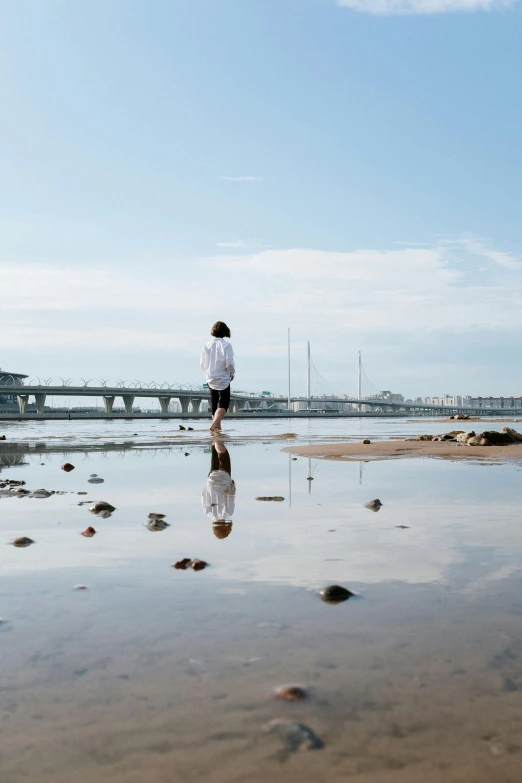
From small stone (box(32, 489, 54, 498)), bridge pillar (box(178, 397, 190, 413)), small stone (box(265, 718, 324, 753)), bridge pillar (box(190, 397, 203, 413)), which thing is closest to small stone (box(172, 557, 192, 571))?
small stone (box(265, 718, 324, 753))

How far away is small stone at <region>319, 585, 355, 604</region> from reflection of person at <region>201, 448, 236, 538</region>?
1.04 meters

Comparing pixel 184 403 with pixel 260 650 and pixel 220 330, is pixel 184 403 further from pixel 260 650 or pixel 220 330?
pixel 260 650

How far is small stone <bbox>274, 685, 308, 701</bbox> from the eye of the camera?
1.43 meters

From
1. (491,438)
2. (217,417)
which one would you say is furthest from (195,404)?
(491,438)

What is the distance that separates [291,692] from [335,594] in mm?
718

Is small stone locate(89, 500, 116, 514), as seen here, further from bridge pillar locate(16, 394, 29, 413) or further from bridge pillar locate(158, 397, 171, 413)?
bridge pillar locate(158, 397, 171, 413)

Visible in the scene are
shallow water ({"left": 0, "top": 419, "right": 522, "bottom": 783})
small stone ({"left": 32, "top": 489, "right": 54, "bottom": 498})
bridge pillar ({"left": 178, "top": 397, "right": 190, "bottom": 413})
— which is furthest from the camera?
bridge pillar ({"left": 178, "top": 397, "right": 190, "bottom": 413})

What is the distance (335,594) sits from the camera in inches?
84.4

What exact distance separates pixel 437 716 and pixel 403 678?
17 centimetres

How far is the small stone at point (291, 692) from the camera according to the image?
143cm

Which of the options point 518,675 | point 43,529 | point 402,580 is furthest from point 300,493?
point 518,675

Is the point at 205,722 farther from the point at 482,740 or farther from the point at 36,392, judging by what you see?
the point at 36,392

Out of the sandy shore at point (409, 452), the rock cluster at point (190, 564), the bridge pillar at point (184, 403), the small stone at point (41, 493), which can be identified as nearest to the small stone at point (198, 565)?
the rock cluster at point (190, 564)

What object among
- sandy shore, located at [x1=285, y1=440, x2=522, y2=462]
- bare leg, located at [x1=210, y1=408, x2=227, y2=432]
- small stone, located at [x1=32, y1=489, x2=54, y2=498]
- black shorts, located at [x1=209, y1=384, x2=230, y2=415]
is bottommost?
sandy shore, located at [x1=285, y1=440, x2=522, y2=462]
